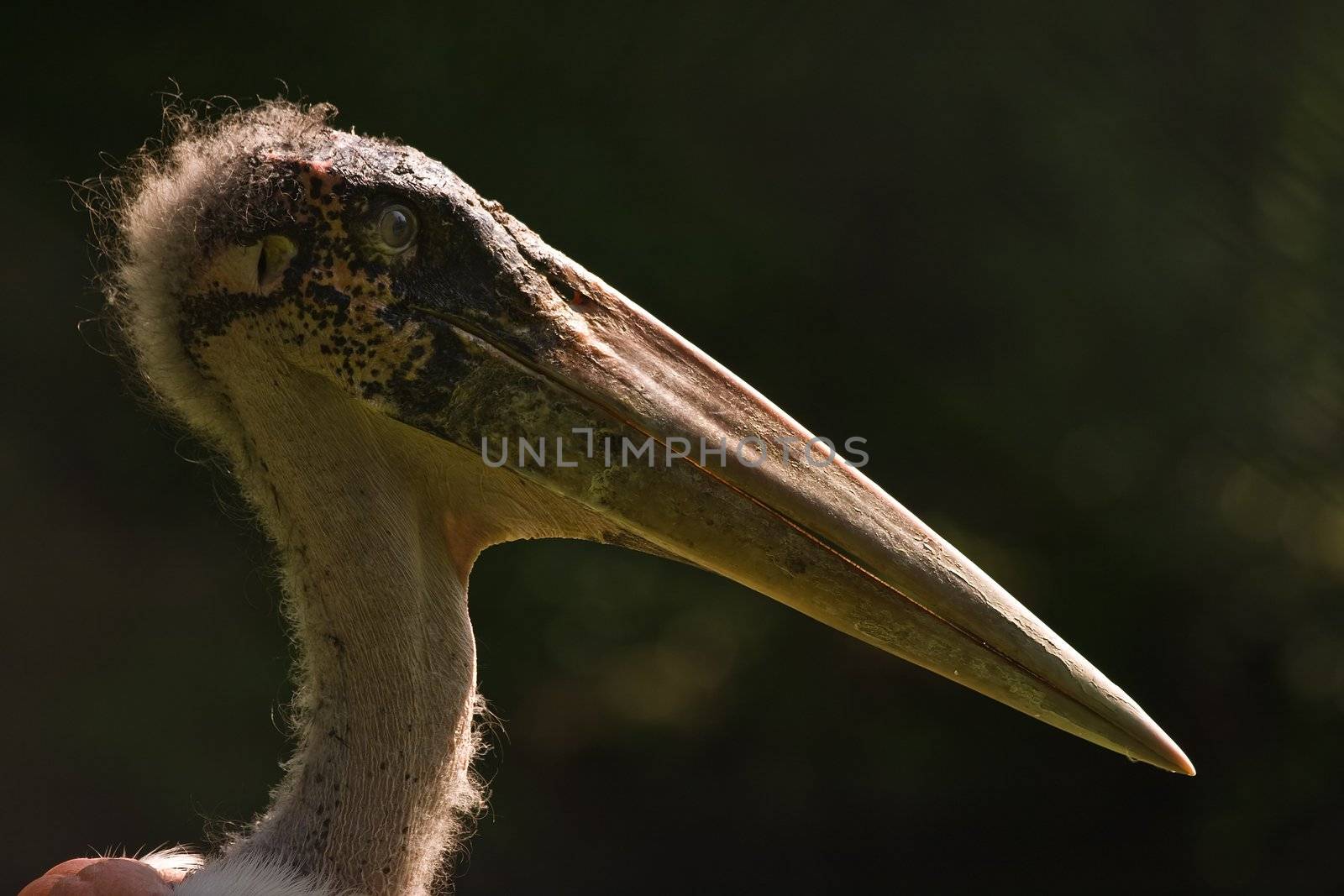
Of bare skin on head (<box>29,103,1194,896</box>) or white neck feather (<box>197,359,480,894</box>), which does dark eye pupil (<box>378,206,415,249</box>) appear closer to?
bare skin on head (<box>29,103,1194,896</box>)

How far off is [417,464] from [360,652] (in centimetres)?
22

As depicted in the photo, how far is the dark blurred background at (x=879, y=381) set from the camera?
108 inches

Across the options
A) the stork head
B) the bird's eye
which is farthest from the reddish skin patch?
the bird's eye

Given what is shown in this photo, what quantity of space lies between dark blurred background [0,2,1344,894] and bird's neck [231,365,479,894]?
1.40 metres

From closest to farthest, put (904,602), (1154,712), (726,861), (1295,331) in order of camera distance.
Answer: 1. (904,602)
2. (1295,331)
3. (1154,712)
4. (726,861)

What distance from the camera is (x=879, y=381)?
9.84 ft

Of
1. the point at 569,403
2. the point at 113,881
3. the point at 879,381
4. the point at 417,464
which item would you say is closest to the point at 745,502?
the point at 569,403

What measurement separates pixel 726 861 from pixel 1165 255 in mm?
1825

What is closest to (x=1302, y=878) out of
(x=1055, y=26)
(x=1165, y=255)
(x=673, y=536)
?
(x=1165, y=255)

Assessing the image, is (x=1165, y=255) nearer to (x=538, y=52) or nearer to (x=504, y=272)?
(x=538, y=52)

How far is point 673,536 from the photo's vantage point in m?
1.30

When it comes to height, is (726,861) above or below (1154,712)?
below

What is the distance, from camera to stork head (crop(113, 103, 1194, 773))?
127cm

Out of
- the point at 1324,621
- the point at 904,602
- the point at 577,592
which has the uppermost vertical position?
the point at 1324,621
